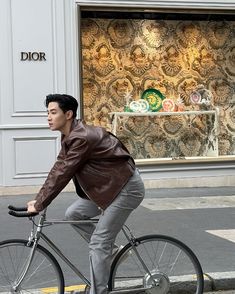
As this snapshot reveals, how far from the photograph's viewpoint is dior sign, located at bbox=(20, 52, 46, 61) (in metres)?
9.66

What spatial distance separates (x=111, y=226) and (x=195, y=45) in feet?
24.7

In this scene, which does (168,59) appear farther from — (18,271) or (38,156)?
(18,271)

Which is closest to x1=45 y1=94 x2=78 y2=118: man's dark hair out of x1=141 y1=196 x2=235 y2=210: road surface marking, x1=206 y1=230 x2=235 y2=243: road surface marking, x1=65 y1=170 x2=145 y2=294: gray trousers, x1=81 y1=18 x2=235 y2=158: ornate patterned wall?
x1=65 y1=170 x2=145 y2=294: gray trousers

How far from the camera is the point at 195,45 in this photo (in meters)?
11.1

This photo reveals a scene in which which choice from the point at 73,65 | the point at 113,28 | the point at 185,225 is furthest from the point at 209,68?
the point at 185,225

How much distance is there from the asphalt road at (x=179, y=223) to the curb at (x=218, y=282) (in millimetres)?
227

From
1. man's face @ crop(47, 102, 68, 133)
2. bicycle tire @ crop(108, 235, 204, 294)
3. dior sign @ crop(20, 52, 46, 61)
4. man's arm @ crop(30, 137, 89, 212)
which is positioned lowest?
bicycle tire @ crop(108, 235, 204, 294)

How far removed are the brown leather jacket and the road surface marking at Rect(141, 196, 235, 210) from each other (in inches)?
185

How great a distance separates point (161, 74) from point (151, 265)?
6.98 meters

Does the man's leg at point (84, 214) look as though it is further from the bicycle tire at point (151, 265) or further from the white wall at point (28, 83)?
the white wall at point (28, 83)

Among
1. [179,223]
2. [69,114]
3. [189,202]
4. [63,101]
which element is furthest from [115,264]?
[189,202]

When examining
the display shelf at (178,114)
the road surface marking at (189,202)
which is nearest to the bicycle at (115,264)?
the road surface marking at (189,202)

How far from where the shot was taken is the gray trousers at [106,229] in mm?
4121

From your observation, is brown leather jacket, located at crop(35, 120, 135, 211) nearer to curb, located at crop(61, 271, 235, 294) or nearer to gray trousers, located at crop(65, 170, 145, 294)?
gray trousers, located at crop(65, 170, 145, 294)
